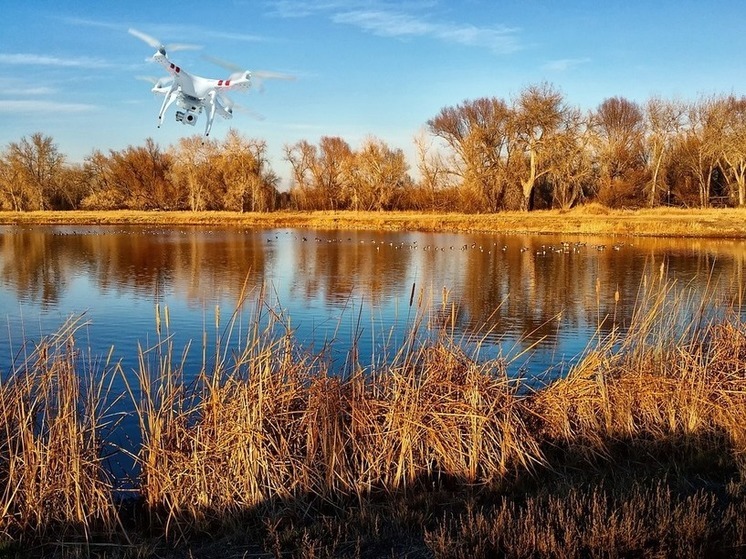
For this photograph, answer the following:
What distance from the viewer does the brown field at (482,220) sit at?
43750mm

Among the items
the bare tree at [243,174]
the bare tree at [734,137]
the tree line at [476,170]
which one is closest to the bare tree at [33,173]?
the tree line at [476,170]

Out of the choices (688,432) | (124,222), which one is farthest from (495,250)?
(124,222)

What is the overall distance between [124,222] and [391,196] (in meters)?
26.0

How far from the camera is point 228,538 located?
16.3 ft

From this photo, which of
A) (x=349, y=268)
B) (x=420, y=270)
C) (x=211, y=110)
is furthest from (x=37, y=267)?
(x=211, y=110)

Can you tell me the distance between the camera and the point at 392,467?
19.9 feet

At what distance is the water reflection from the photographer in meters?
13.8

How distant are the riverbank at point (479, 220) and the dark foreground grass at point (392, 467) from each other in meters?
39.2

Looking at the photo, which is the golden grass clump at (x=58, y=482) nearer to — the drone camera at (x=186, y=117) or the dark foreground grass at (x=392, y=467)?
the dark foreground grass at (x=392, y=467)

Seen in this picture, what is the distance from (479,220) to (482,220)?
24cm

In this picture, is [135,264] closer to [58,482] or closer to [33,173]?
[58,482]

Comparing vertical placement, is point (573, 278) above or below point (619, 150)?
below

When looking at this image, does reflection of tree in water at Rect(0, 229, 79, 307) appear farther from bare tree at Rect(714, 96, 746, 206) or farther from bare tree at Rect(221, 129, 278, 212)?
bare tree at Rect(714, 96, 746, 206)

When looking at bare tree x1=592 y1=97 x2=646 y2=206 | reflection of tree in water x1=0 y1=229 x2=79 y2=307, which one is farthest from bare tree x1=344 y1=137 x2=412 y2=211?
reflection of tree in water x1=0 y1=229 x2=79 y2=307
